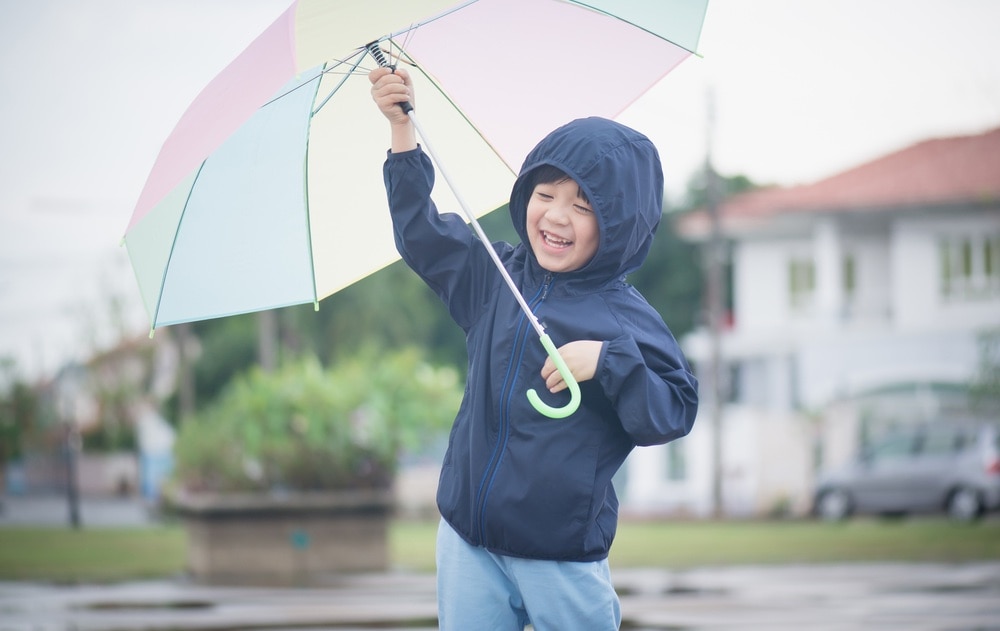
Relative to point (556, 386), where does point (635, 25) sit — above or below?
above

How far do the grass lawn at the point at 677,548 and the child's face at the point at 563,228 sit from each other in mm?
9280

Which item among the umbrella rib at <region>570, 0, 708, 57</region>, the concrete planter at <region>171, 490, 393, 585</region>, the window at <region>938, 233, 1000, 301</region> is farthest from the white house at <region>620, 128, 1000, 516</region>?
the umbrella rib at <region>570, 0, 708, 57</region>

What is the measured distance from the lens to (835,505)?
2466 cm

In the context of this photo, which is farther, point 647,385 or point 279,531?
point 279,531

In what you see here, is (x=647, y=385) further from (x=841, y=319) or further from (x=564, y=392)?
(x=841, y=319)

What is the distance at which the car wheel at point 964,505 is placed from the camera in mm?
22141

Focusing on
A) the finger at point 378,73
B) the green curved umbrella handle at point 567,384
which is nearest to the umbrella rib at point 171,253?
the finger at point 378,73

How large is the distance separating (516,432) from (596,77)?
1417 mm

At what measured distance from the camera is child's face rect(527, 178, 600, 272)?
324 cm

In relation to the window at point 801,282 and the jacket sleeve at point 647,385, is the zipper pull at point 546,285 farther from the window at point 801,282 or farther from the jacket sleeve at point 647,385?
the window at point 801,282

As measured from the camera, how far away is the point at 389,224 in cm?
396

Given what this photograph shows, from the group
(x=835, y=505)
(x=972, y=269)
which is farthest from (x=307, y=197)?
(x=972, y=269)

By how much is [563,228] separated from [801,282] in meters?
36.0

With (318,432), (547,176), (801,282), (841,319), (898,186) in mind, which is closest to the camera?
(547,176)
